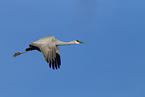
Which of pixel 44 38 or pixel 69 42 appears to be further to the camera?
pixel 69 42

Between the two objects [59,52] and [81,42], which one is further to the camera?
[81,42]

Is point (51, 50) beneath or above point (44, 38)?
beneath

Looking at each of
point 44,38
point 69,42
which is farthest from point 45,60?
point 69,42

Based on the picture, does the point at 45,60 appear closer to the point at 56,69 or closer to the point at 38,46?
the point at 38,46

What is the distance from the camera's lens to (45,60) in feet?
93.4

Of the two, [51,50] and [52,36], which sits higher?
[52,36]

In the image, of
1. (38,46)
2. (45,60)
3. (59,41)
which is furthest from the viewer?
(59,41)

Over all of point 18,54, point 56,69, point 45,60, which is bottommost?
point 45,60

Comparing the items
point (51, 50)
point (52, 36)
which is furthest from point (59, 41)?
point (51, 50)

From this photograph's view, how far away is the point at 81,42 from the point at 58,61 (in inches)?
135

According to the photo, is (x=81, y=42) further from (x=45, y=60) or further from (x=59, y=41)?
(x=45, y=60)

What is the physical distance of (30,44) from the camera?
1283 inches

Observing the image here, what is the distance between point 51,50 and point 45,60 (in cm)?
151

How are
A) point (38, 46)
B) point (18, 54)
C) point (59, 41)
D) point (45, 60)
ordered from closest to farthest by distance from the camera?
1. point (45, 60)
2. point (38, 46)
3. point (59, 41)
4. point (18, 54)
